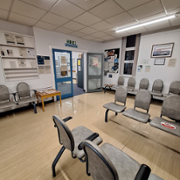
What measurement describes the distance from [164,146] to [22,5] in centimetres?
408

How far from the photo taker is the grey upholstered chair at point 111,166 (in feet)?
2.27

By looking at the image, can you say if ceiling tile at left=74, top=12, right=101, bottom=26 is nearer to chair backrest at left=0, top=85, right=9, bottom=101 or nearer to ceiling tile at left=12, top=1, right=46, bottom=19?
ceiling tile at left=12, top=1, right=46, bottom=19

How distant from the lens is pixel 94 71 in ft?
18.0

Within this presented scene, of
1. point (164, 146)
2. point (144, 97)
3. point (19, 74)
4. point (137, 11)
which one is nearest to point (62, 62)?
point (19, 74)

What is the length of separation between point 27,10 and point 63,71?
229 cm

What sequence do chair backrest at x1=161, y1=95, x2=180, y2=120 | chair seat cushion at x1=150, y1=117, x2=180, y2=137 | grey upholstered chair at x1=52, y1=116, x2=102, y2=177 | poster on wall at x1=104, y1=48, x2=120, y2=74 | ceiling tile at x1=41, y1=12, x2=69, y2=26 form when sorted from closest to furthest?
grey upholstered chair at x1=52, y1=116, x2=102, y2=177
chair seat cushion at x1=150, y1=117, x2=180, y2=137
chair backrest at x1=161, y1=95, x2=180, y2=120
ceiling tile at x1=41, y1=12, x2=69, y2=26
poster on wall at x1=104, y1=48, x2=120, y2=74

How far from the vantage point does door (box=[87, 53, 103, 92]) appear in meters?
5.19

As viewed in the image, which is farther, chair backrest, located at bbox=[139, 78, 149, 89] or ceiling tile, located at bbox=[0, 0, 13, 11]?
chair backrest, located at bbox=[139, 78, 149, 89]

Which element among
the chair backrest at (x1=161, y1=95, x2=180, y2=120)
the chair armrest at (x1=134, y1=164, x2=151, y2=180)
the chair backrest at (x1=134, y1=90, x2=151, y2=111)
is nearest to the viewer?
the chair armrest at (x1=134, y1=164, x2=151, y2=180)

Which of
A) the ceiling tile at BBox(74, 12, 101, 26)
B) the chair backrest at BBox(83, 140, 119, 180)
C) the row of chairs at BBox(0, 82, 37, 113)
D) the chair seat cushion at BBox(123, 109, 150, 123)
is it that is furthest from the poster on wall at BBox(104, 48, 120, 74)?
the chair backrest at BBox(83, 140, 119, 180)

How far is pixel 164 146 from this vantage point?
183 cm

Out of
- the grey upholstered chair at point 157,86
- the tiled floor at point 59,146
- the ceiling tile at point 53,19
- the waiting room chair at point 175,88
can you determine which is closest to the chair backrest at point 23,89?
the tiled floor at point 59,146

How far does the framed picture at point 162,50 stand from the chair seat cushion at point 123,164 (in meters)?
4.13

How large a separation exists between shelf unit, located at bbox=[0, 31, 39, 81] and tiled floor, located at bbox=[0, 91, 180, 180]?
4.33 ft
